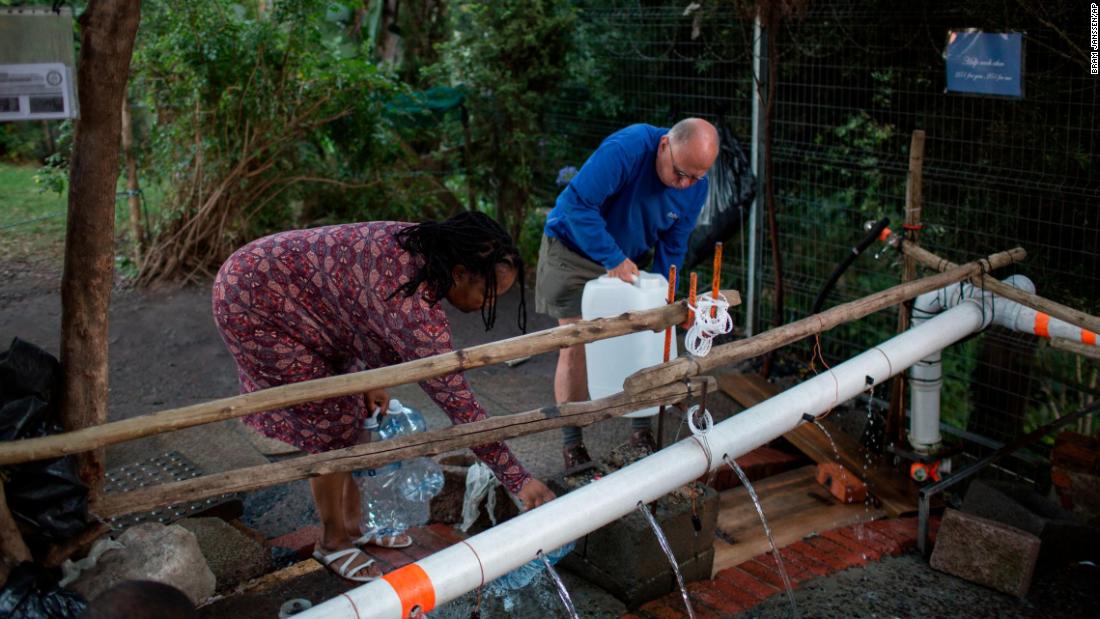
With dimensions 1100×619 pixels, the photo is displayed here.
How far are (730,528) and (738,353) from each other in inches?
50.4

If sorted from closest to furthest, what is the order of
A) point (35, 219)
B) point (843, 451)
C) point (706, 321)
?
point (706, 321)
point (843, 451)
point (35, 219)

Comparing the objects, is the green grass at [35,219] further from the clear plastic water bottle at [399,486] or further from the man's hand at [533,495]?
the man's hand at [533,495]

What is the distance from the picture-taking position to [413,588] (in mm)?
2625

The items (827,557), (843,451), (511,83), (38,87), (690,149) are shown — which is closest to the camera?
(38,87)

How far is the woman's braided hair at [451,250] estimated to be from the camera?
3.19 m

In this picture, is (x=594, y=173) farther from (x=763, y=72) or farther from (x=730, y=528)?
(x=763, y=72)

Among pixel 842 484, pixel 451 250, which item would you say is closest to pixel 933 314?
pixel 842 484

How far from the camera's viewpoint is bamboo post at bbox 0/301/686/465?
8.46 feet

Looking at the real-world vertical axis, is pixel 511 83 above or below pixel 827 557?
above

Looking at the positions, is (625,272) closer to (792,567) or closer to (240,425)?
(792,567)

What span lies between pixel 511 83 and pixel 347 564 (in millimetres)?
5229

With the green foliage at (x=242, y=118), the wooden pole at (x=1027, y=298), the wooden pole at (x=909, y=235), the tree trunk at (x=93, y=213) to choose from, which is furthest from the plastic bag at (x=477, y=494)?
the green foliage at (x=242, y=118)

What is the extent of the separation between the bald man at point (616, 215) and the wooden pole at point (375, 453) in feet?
3.87

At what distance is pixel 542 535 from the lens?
2.85 metres
